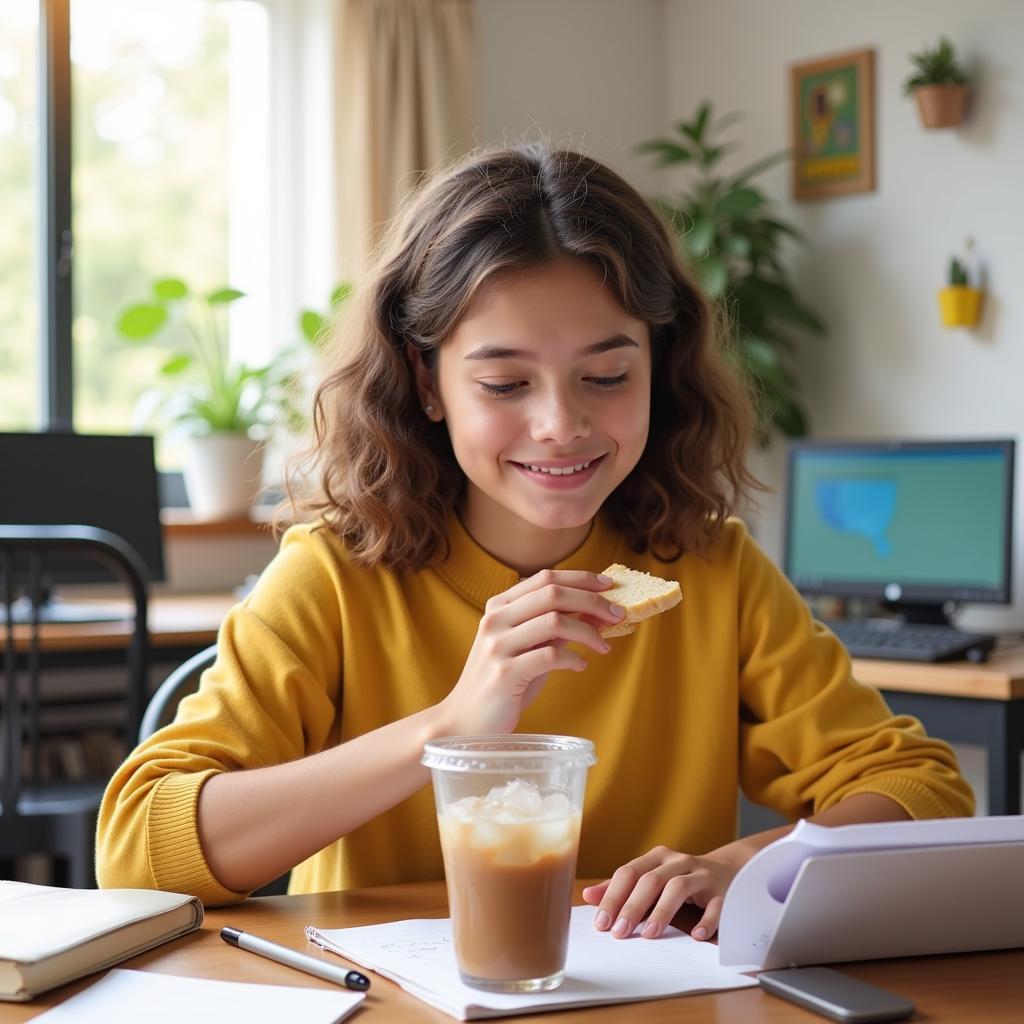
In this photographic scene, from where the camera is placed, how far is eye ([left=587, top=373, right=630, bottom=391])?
1.25 metres

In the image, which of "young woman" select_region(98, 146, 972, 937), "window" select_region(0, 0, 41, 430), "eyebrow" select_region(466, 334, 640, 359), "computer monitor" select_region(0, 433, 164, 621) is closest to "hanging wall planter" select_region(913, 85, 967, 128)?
"computer monitor" select_region(0, 433, 164, 621)

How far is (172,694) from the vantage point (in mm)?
1398

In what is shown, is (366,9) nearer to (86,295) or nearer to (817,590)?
(86,295)

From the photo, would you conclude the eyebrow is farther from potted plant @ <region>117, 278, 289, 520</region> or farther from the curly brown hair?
potted plant @ <region>117, 278, 289, 520</region>

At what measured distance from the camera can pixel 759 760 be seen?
1.40 metres

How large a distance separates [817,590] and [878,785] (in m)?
2.07

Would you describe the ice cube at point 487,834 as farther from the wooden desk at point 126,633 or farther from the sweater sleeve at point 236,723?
the wooden desk at point 126,633

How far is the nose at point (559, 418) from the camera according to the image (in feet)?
3.97

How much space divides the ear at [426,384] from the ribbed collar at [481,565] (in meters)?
0.11

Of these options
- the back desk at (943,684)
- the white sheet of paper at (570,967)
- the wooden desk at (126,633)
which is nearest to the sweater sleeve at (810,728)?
the white sheet of paper at (570,967)

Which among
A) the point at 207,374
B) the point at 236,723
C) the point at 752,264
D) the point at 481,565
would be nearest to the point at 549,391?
the point at 481,565

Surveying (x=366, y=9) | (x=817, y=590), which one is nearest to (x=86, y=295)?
(x=366, y=9)

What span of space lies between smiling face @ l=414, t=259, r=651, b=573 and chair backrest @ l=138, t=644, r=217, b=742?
1.17 ft

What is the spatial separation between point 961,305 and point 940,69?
1.94 ft
